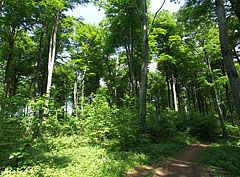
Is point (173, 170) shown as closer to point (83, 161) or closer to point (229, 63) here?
point (83, 161)

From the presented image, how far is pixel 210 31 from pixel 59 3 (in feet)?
46.8

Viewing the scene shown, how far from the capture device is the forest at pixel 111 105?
4.26 meters

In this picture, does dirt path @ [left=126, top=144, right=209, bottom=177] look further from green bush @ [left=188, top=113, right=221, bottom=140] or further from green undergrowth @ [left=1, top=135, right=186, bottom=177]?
green bush @ [left=188, top=113, right=221, bottom=140]

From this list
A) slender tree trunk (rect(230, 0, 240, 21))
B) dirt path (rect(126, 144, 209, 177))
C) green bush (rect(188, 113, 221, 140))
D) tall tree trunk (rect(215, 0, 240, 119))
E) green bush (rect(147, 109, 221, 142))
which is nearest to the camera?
dirt path (rect(126, 144, 209, 177))

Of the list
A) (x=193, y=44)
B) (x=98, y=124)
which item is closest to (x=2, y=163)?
(x=98, y=124)

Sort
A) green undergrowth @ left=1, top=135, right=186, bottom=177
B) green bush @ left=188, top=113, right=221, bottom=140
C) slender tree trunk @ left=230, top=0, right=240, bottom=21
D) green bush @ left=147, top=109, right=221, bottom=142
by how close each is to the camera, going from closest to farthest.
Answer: green undergrowth @ left=1, top=135, right=186, bottom=177
slender tree trunk @ left=230, top=0, right=240, bottom=21
green bush @ left=147, top=109, right=221, bottom=142
green bush @ left=188, top=113, right=221, bottom=140

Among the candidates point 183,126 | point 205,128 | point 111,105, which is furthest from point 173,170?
point 205,128

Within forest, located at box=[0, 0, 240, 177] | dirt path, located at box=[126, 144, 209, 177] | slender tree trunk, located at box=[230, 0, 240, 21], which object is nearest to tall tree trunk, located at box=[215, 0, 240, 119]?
forest, located at box=[0, 0, 240, 177]

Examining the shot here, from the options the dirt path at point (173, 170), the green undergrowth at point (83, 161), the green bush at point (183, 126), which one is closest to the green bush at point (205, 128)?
the green bush at point (183, 126)

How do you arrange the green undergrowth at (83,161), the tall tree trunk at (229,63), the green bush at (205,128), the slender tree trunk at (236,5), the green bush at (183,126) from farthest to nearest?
1. the green bush at (205,128)
2. the green bush at (183,126)
3. the slender tree trunk at (236,5)
4. the tall tree trunk at (229,63)
5. the green undergrowth at (83,161)

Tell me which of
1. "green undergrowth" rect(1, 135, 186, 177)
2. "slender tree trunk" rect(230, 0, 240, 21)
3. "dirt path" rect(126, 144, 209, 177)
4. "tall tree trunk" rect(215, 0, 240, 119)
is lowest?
"dirt path" rect(126, 144, 209, 177)

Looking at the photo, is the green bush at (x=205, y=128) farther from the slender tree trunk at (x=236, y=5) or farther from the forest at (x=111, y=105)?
the slender tree trunk at (x=236, y=5)

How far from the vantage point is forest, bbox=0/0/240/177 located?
426 cm

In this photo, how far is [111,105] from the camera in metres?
10.7
